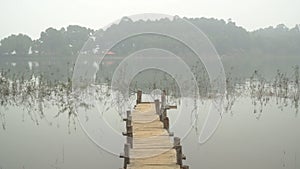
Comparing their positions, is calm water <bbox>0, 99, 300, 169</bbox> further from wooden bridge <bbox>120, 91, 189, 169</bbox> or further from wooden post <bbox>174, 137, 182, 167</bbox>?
wooden post <bbox>174, 137, 182, 167</bbox>

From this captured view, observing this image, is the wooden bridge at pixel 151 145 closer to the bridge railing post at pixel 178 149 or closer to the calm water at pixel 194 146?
the bridge railing post at pixel 178 149

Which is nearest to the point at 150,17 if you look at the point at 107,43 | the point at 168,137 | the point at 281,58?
the point at 107,43

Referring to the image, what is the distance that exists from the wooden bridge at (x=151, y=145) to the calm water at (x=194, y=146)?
0.71 metres

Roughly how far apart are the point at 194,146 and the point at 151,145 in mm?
1905

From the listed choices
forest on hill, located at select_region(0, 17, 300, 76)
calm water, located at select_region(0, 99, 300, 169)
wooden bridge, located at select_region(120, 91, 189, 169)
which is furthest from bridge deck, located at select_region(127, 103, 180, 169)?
forest on hill, located at select_region(0, 17, 300, 76)

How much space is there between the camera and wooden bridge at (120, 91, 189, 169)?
4551 mm

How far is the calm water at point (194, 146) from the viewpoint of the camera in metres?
6.29

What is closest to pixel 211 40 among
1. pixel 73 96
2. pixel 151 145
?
pixel 73 96

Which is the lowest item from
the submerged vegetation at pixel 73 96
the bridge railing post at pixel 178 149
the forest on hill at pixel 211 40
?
the bridge railing post at pixel 178 149

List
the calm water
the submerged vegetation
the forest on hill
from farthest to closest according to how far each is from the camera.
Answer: the submerged vegetation
the forest on hill
the calm water

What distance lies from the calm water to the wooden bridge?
71cm

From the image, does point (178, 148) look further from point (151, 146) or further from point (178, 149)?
point (151, 146)

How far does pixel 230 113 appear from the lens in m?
9.31

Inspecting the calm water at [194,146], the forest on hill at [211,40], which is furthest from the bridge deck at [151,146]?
the forest on hill at [211,40]
